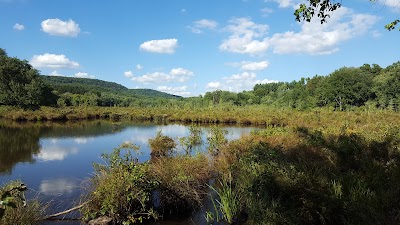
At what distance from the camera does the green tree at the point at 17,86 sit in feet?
178

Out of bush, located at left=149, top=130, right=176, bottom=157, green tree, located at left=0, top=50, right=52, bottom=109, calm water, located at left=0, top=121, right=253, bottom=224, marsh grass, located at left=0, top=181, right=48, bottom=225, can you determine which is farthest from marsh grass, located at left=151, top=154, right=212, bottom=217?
green tree, located at left=0, top=50, right=52, bottom=109

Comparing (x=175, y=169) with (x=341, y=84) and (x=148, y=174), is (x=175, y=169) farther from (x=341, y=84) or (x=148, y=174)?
(x=341, y=84)

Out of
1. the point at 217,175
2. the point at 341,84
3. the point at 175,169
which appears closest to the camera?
the point at 175,169

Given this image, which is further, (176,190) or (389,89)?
(389,89)

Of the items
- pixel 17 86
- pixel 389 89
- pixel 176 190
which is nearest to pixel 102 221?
pixel 176 190

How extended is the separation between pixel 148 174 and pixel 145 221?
4.29 ft

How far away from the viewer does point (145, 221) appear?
8.84 metres

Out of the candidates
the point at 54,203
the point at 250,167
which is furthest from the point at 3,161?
the point at 250,167

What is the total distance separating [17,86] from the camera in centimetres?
5462

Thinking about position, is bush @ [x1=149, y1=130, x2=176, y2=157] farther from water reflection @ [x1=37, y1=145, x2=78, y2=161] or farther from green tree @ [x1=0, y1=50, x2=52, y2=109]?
green tree @ [x1=0, y1=50, x2=52, y2=109]

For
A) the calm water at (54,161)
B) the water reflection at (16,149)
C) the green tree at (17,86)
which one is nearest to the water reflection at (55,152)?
the calm water at (54,161)

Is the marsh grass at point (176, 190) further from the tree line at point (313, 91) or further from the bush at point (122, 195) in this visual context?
the tree line at point (313, 91)

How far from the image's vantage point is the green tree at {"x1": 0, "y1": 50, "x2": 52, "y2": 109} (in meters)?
54.2

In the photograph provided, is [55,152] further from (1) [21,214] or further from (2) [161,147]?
(1) [21,214]
